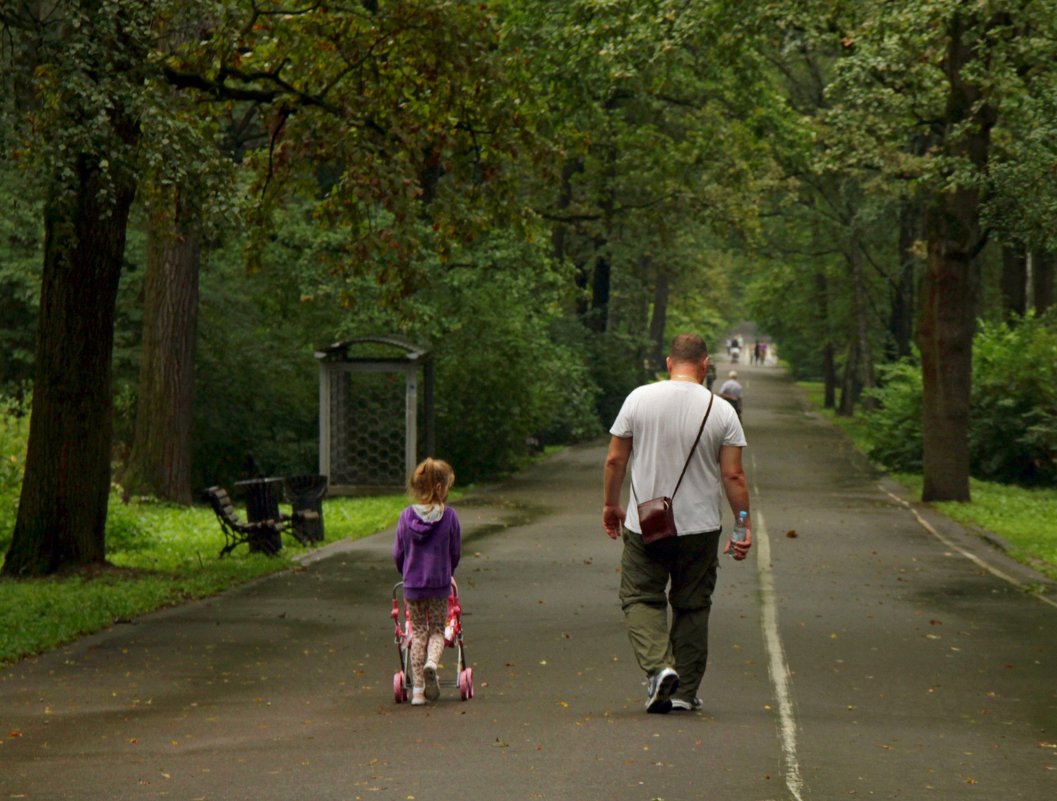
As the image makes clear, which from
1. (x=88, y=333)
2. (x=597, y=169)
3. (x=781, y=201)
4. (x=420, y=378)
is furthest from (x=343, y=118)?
(x=781, y=201)

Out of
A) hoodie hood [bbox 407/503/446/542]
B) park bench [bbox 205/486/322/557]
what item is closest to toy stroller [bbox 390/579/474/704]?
hoodie hood [bbox 407/503/446/542]

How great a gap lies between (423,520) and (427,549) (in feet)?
0.60

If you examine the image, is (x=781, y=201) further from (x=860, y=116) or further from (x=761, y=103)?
(x=860, y=116)

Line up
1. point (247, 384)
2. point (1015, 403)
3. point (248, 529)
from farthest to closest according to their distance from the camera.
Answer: point (1015, 403) < point (247, 384) < point (248, 529)

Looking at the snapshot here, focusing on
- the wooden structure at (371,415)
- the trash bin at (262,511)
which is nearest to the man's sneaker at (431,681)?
the trash bin at (262,511)

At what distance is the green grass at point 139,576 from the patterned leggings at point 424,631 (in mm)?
3164

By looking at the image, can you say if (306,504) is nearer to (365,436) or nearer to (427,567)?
(365,436)

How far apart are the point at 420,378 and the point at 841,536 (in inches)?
505

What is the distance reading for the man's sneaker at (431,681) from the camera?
32.2ft

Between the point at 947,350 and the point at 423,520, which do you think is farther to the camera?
the point at 947,350

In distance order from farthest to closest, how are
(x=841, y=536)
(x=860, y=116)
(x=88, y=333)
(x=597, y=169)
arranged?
(x=597, y=169) < (x=860, y=116) < (x=841, y=536) < (x=88, y=333)

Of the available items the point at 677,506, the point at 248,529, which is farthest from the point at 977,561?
the point at 677,506

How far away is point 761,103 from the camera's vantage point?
37.6 meters

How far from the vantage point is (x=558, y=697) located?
1009cm
